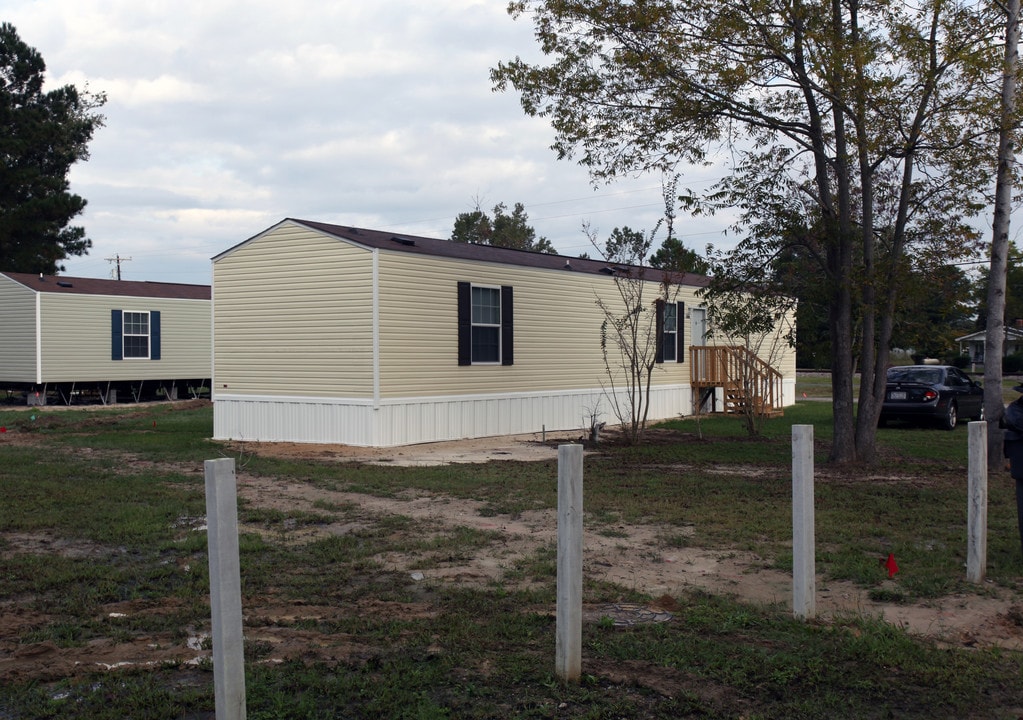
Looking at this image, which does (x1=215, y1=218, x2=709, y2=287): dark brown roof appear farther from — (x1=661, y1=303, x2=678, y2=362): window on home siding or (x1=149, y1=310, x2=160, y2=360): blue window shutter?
(x1=149, y1=310, x2=160, y2=360): blue window shutter

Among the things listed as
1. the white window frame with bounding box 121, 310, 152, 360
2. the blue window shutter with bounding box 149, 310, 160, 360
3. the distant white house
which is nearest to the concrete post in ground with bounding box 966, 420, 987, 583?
the white window frame with bounding box 121, 310, 152, 360

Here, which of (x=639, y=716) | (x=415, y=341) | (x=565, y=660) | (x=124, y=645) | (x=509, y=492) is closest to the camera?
(x=639, y=716)

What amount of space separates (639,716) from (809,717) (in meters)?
0.73

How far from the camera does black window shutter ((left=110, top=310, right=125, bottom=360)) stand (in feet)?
92.9

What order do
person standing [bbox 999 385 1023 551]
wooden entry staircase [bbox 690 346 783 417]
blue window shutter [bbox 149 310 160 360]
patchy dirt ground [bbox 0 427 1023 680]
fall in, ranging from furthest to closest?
blue window shutter [bbox 149 310 160 360] < wooden entry staircase [bbox 690 346 783 417] < person standing [bbox 999 385 1023 551] < patchy dirt ground [bbox 0 427 1023 680]

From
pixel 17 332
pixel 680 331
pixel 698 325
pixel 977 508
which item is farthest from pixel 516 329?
pixel 17 332

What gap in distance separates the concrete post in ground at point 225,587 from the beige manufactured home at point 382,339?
11.9 m

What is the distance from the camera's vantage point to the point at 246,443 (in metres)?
16.5

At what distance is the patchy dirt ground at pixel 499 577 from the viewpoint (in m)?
4.87

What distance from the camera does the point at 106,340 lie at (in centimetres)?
2817

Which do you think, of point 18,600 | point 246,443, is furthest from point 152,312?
point 18,600

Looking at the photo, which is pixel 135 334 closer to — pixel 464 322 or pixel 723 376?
pixel 464 322

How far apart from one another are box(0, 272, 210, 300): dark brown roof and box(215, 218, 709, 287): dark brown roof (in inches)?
502

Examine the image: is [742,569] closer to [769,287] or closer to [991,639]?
[991,639]
